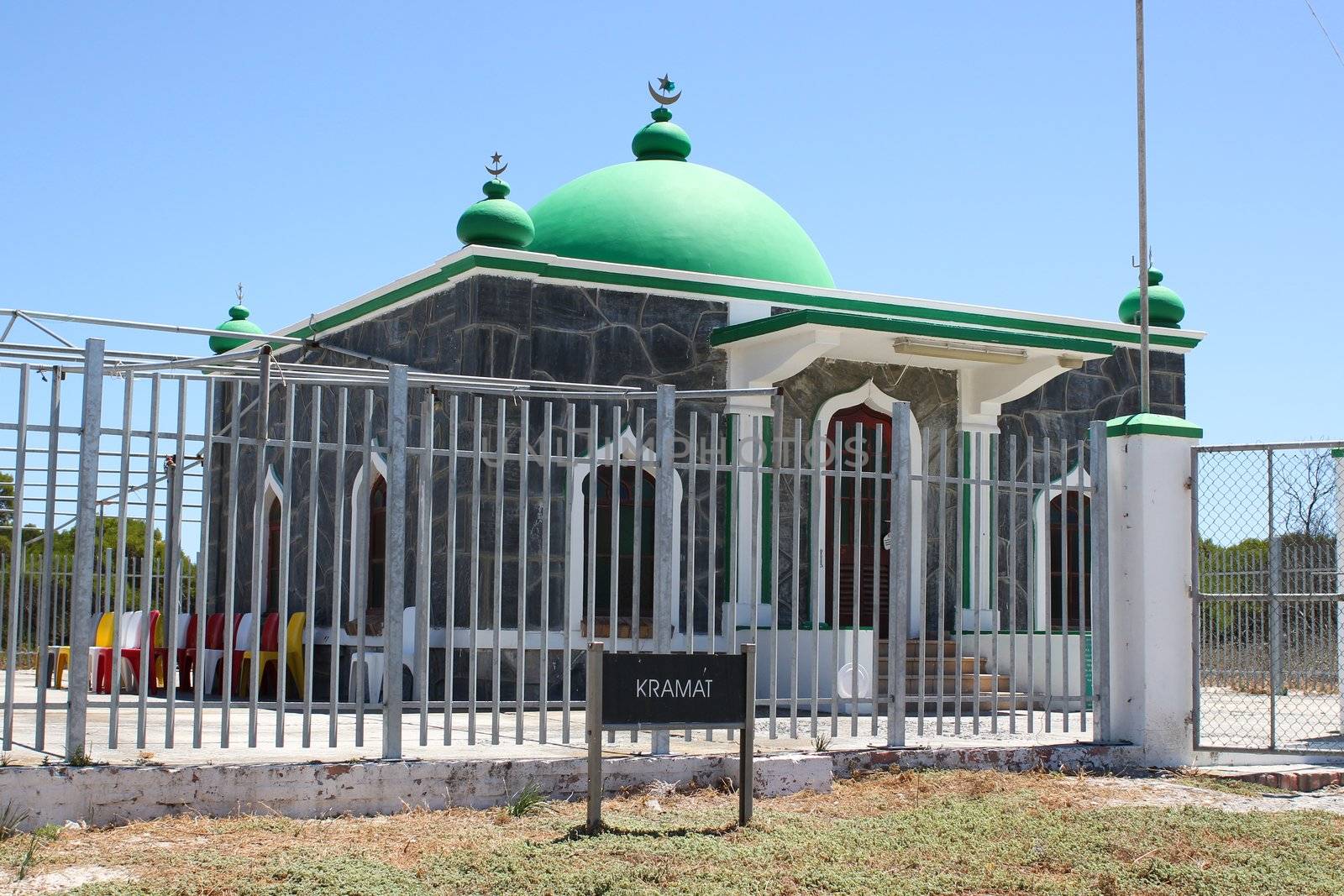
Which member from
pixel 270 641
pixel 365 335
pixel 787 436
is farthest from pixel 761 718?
A: pixel 365 335

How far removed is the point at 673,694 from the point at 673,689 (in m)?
0.02

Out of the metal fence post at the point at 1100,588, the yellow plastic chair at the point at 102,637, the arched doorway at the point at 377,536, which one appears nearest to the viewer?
the metal fence post at the point at 1100,588

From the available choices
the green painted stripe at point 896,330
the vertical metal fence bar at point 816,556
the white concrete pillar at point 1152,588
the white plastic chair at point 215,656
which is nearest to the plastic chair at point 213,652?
the white plastic chair at point 215,656

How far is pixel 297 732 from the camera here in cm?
928

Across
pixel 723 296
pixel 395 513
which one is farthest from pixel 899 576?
pixel 723 296

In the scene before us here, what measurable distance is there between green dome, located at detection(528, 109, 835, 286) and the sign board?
831cm

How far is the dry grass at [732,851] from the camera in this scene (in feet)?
18.2

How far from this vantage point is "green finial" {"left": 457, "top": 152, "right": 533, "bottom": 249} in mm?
13156

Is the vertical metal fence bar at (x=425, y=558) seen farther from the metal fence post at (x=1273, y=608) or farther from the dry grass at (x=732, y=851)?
the metal fence post at (x=1273, y=608)

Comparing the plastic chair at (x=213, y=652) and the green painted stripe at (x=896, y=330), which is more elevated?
the green painted stripe at (x=896, y=330)

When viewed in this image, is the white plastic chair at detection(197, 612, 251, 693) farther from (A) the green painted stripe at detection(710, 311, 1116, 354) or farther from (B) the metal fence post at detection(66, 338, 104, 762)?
(B) the metal fence post at detection(66, 338, 104, 762)

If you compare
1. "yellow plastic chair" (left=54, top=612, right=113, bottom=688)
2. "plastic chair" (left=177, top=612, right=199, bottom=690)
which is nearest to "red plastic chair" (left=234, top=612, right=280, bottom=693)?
"plastic chair" (left=177, top=612, right=199, bottom=690)

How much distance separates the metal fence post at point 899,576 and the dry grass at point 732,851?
1.02m

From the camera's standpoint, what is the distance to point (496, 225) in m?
13.2
